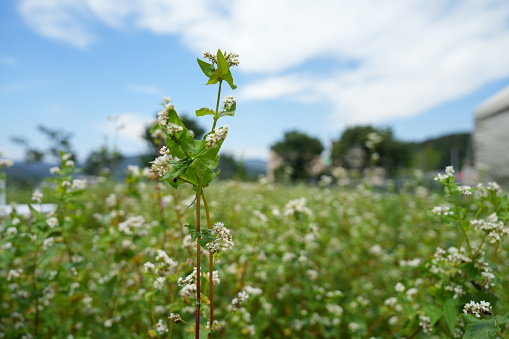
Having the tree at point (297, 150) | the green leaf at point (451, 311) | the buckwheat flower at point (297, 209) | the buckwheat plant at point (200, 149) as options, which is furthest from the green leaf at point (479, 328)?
the tree at point (297, 150)

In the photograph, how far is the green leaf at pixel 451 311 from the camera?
3.82ft

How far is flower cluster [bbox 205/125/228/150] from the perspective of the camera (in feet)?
2.57

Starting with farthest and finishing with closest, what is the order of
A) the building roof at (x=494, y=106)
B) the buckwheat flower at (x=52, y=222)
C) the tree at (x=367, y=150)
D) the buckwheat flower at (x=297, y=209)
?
the tree at (x=367, y=150) → the building roof at (x=494, y=106) → the buckwheat flower at (x=297, y=209) → the buckwheat flower at (x=52, y=222)

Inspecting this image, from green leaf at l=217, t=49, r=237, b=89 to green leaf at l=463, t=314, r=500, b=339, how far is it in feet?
3.51

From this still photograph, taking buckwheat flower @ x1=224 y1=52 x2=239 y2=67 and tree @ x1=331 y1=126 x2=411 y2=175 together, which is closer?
buckwheat flower @ x1=224 y1=52 x2=239 y2=67

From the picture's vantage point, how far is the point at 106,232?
1767 millimetres

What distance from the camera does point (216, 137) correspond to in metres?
0.78

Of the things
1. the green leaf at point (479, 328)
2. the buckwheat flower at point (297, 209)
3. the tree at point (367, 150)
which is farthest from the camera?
the tree at point (367, 150)

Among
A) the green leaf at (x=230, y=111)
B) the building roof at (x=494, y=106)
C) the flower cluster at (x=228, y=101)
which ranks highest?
the building roof at (x=494, y=106)

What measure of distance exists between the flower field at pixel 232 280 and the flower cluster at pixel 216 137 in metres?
0.49

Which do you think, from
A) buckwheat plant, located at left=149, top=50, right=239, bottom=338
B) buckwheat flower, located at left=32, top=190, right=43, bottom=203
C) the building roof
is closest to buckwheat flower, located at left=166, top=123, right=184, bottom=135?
buckwheat plant, located at left=149, top=50, right=239, bottom=338

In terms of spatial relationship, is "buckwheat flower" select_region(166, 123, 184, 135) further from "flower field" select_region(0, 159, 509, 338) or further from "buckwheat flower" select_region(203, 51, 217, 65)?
"flower field" select_region(0, 159, 509, 338)

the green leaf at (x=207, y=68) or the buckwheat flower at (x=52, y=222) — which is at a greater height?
the green leaf at (x=207, y=68)

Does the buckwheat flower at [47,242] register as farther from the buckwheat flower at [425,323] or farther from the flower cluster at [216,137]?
the buckwheat flower at [425,323]
